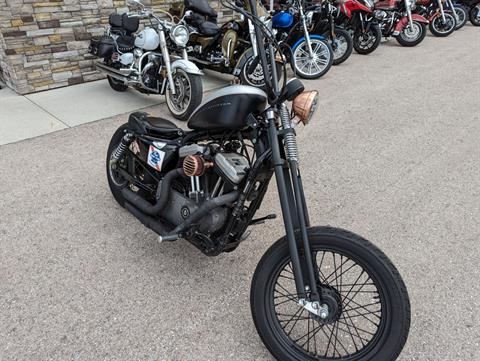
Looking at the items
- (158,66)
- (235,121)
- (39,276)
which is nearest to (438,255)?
(235,121)

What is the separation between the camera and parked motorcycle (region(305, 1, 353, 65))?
6.16 m

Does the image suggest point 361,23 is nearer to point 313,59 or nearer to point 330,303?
point 313,59

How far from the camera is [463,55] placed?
734cm

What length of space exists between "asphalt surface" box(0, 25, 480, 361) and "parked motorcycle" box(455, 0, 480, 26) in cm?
801

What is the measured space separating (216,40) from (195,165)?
3.81 metres

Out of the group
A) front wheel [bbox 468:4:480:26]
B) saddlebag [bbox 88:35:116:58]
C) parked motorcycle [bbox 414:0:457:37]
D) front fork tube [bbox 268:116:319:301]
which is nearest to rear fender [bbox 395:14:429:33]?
parked motorcycle [bbox 414:0:457:37]

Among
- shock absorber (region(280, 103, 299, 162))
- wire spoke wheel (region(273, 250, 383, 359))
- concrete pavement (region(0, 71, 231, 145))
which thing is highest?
shock absorber (region(280, 103, 299, 162))

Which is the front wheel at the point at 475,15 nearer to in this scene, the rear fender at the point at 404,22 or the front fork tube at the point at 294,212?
the rear fender at the point at 404,22

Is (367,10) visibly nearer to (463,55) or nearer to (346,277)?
(463,55)

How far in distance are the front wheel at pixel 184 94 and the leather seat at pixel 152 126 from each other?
168cm

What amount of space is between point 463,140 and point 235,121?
3.17m

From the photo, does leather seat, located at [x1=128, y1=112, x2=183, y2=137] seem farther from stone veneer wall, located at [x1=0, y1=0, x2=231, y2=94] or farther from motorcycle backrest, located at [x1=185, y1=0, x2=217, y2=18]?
stone veneer wall, located at [x1=0, y1=0, x2=231, y2=94]

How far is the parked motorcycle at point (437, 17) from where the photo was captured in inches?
353

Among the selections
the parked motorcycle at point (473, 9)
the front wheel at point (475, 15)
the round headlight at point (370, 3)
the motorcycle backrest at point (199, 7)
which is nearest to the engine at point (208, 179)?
the motorcycle backrest at point (199, 7)
